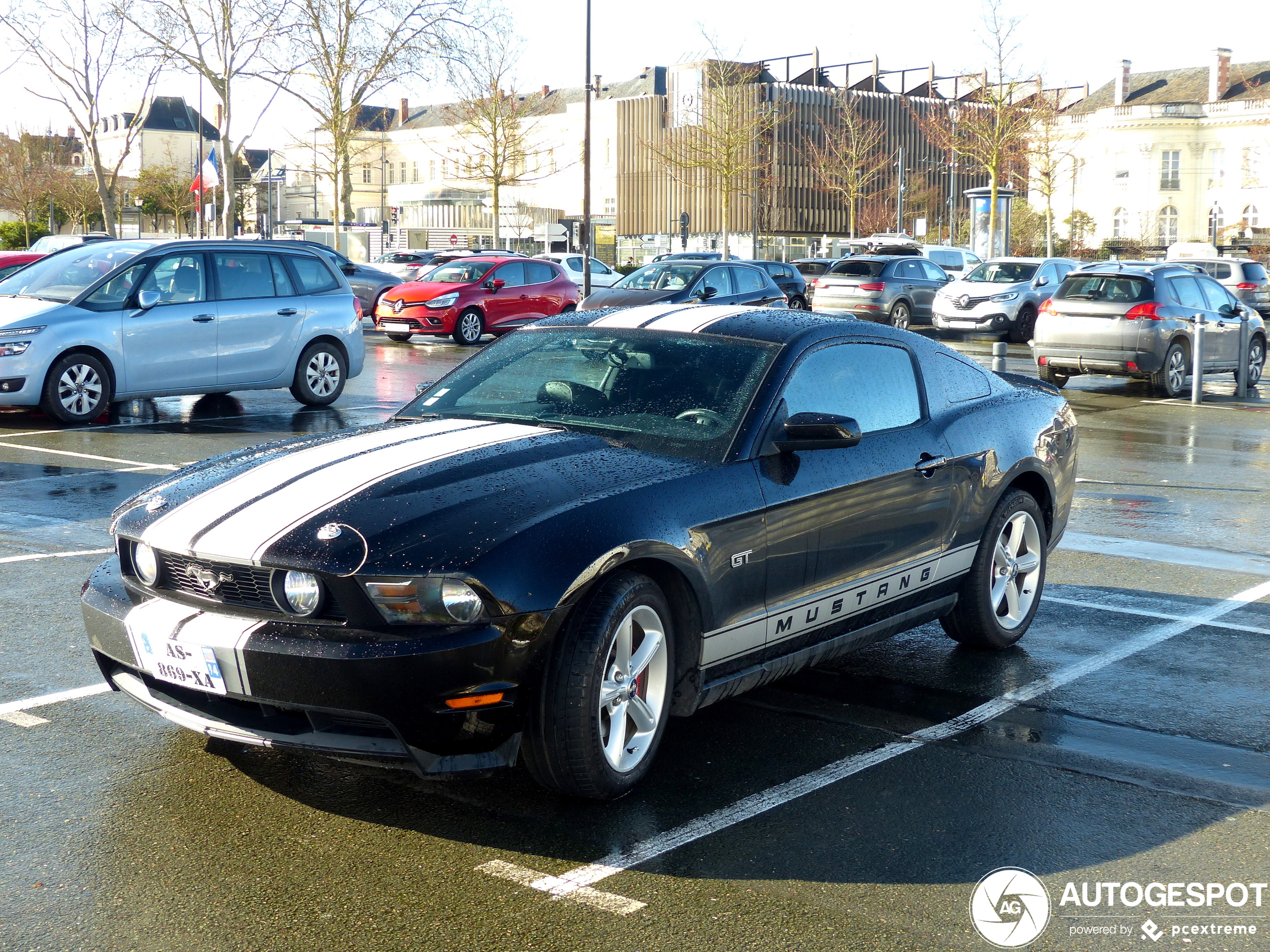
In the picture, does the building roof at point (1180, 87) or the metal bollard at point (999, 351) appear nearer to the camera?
the metal bollard at point (999, 351)

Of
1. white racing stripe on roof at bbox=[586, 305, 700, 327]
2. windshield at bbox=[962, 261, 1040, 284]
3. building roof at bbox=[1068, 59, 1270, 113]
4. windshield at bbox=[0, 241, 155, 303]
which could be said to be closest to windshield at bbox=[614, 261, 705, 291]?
windshield at bbox=[962, 261, 1040, 284]

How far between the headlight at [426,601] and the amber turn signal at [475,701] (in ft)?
0.65

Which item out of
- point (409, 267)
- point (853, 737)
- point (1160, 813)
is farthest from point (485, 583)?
point (409, 267)

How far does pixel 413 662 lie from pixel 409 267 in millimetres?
33850

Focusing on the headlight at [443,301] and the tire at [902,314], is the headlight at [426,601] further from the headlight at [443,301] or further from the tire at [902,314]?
the tire at [902,314]

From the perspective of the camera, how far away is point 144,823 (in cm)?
403

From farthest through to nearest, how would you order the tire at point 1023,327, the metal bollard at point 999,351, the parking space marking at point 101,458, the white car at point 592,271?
1. the white car at point 592,271
2. the tire at point 1023,327
3. the metal bollard at point 999,351
4. the parking space marking at point 101,458

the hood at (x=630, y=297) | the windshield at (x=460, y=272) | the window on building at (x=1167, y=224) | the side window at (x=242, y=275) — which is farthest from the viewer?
the window on building at (x=1167, y=224)

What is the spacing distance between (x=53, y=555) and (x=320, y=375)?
25.5 ft

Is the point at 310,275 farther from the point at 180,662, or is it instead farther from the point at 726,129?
the point at 726,129

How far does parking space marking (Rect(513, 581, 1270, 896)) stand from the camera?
12.5 ft

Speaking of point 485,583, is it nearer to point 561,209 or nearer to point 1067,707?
point 1067,707

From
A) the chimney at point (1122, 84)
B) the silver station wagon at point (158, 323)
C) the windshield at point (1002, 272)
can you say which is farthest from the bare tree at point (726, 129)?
the silver station wagon at point (158, 323)

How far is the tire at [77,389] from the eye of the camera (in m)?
13.2
